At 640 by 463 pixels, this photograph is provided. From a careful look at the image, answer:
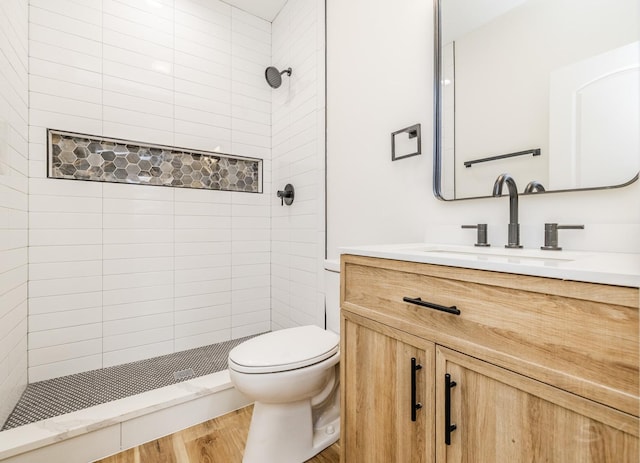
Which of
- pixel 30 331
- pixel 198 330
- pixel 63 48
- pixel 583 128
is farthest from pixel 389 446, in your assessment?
pixel 63 48

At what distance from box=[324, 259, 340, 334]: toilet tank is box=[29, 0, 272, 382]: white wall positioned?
3.57 feet

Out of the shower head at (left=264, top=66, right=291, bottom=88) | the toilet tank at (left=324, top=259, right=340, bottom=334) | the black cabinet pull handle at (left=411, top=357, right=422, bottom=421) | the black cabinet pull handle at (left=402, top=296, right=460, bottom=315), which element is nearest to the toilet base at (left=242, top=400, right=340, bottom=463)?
the toilet tank at (left=324, top=259, right=340, bottom=334)

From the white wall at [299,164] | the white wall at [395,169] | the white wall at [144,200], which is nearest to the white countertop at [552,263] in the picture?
the white wall at [395,169]

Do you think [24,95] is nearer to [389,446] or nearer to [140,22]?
[140,22]

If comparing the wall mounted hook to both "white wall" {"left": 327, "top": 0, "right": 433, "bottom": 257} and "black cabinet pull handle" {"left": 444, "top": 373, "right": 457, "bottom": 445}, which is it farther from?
"black cabinet pull handle" {"left": 444, "top": 373, "right": 457, "bottom": 445}

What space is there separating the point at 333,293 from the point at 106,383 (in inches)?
53.6

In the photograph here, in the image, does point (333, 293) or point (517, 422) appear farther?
point (333, 293)

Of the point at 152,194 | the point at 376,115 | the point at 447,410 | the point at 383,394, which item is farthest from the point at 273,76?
the point at 447,410

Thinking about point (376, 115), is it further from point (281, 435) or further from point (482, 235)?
point (281, 435)

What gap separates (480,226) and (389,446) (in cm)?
75

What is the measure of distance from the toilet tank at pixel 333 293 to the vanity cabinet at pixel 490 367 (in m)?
0.46

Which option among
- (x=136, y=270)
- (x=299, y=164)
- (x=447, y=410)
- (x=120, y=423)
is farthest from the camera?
(x=299, y=164)

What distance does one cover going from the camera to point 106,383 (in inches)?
66.1

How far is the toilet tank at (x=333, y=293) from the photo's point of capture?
1449 millimetres
